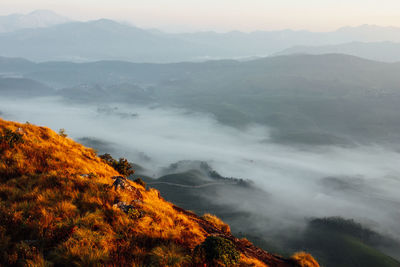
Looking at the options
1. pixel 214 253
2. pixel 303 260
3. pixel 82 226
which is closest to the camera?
pixel 214 253

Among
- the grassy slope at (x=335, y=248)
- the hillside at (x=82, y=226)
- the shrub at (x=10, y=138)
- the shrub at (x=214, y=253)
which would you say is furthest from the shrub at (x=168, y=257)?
the grassy slope at (x=335, y=248)

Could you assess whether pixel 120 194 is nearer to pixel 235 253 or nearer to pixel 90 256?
pixel 90 256

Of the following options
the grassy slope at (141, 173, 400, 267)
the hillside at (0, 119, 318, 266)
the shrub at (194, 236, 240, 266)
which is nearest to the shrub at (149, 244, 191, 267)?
the hillside at (0, 119, 318, 266)

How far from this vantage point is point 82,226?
10.2 m

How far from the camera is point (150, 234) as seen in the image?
1095 centimetres

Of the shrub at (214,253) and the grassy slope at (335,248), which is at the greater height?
the shrub at (214,253)

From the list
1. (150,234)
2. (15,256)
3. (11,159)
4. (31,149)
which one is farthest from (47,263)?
(31,149)

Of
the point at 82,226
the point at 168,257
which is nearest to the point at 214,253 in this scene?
the point at 168,257

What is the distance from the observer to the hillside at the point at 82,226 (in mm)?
8789

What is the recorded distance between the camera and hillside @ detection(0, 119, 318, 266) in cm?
879

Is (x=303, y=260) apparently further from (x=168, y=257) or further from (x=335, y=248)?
(x=335, y=248)

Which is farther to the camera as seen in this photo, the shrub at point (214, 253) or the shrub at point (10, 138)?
the shrub at point (10, 138)

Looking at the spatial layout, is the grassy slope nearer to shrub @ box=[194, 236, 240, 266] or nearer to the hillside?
the hillside

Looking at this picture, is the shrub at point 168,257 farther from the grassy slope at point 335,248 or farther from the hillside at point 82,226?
the grassy slope at point 335,248
